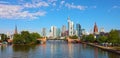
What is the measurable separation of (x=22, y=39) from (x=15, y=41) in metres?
4.86

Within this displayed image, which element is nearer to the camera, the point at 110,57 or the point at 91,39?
the point at 110,57

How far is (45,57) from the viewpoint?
6744 centimetres

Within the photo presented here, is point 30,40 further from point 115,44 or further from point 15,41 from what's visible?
point 115,44

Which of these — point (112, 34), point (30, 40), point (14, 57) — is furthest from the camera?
point (30, 40)

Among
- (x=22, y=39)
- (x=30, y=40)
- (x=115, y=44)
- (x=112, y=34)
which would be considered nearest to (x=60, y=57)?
(x=112, y=34)

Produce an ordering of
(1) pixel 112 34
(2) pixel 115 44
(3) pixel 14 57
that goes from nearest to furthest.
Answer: (3) pixel 14 57
(1) pixel 112 34
(2) pixel 115 44

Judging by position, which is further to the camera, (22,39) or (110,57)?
(22,39)

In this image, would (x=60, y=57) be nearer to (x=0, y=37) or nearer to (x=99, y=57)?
(x=99, y=57)

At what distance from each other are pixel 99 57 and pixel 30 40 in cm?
9966

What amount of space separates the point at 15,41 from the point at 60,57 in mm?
89200

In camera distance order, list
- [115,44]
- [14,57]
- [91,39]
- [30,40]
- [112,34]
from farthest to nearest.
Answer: [91,39]
[30,40]
[115,44]
[112,34]
[14,57]

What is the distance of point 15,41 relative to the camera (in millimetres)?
151875

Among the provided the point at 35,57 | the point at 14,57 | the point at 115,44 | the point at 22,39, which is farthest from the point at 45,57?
the point at 22,39

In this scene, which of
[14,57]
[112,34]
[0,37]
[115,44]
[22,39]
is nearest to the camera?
[14,57]
